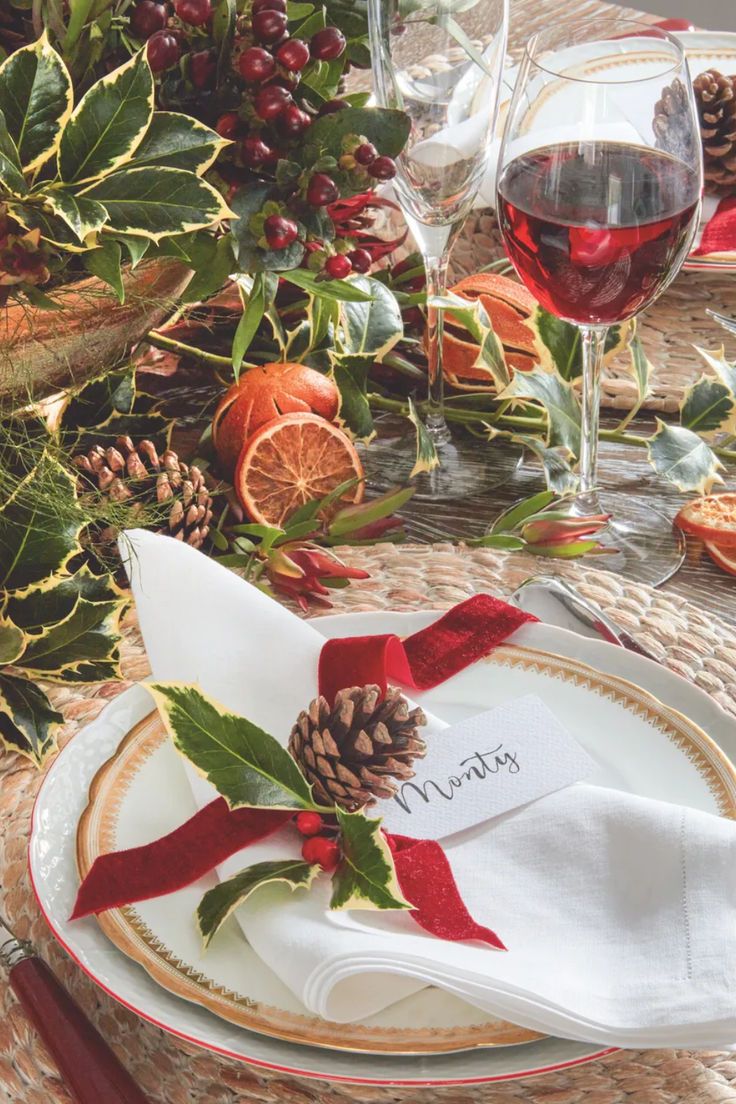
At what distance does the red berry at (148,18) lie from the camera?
2.23ft

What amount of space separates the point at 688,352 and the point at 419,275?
0.74ft

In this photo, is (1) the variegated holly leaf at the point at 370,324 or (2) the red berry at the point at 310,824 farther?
(1) the variegated holly leaf at the point at 370,324

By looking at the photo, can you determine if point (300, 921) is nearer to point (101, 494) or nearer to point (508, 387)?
point (101, 494)

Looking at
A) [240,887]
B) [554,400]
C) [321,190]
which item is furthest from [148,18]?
[240,887]

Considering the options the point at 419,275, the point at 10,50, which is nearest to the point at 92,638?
the point at 10,50

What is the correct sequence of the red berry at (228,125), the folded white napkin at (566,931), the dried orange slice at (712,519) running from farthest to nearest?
the dried orange slice at (712,519)
the red berry at (228,125)
the folded white napkin at (566,931)

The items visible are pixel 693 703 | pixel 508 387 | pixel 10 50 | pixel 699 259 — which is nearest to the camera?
pixel 693 703

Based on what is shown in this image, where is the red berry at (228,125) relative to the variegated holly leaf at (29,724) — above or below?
above

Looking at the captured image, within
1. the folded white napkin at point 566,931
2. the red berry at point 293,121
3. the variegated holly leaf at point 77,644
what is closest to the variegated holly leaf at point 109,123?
the red berry at point 293,121

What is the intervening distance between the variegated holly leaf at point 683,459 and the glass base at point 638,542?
0.03m

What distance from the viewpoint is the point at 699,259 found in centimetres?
97

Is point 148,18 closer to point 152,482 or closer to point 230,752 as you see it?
point 152,482

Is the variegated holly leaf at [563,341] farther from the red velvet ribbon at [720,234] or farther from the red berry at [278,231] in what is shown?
the red berry at [278,231]

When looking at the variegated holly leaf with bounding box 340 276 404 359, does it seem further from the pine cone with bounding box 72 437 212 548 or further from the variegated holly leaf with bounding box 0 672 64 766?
the variegated holly leaf with bounding box 0 672 64 766
